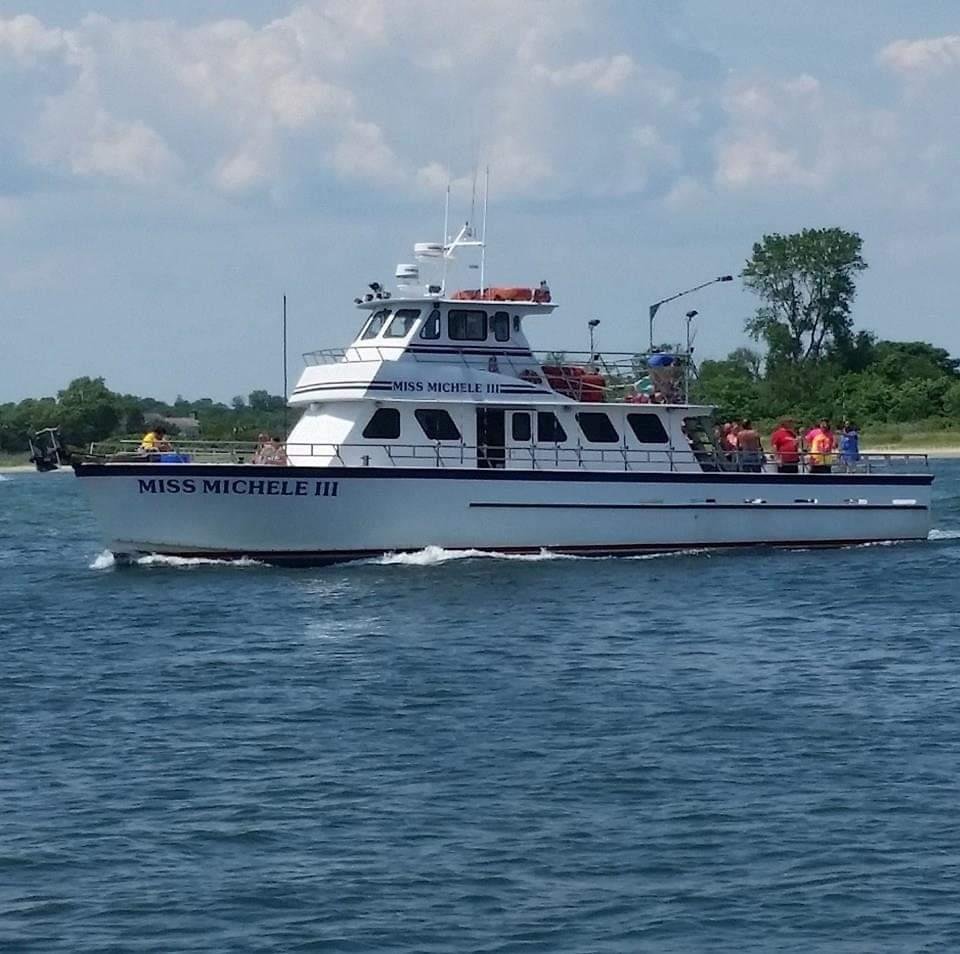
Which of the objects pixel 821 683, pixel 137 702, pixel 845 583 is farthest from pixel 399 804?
pixel 845 583

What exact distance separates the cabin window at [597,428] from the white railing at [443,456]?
0.17m

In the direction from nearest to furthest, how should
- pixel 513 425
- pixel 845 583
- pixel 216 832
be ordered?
pixel 216 832
pixel 845 583
pixel 513 425

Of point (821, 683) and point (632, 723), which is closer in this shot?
point (632, 723)

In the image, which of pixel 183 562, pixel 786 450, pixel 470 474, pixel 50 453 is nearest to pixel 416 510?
pixel 470 474

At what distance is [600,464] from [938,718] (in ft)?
51.8

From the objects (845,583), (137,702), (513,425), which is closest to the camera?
(137,702)

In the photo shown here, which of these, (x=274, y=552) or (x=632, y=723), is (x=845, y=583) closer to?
(x=274, y=552)

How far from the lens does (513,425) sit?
35969 mm

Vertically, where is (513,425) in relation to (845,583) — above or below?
above

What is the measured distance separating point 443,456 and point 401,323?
257cm

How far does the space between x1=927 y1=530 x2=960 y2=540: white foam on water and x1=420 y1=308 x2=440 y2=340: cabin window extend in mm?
10940

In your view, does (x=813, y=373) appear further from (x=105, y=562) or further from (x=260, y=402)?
(x=105, y=562)

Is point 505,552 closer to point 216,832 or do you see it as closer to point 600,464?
point 600,464

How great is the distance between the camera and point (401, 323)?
36.1 meters
